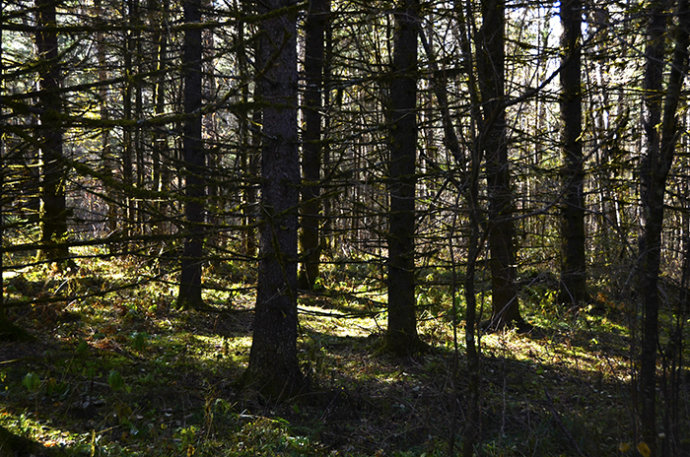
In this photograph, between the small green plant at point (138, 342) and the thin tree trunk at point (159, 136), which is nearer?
the thin tree trunk at point (159, 136)

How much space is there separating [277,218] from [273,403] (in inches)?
88.4

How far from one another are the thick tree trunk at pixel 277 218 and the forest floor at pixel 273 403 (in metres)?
0.36

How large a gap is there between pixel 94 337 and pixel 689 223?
25.9ft

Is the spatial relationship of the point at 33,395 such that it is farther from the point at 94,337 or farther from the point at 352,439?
the point at 352,439

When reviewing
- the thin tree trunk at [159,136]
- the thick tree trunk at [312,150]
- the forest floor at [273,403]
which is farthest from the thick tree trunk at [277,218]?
the thick tree trunk at [312,150]

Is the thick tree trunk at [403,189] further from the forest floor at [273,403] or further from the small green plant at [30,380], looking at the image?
the small green plant at [30,380]

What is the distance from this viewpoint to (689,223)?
406cm

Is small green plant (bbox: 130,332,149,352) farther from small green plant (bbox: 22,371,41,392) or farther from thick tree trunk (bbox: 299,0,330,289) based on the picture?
thick tree trunk (bbox: 299,0,330,289)

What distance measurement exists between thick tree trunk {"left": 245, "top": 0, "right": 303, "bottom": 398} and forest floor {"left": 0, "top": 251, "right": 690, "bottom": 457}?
36 centimetres

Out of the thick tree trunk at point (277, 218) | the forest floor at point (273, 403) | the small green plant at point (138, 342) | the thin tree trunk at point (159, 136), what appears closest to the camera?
the thin tree trunk at point (159, 136)

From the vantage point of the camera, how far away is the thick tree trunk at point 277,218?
5578 millimetres

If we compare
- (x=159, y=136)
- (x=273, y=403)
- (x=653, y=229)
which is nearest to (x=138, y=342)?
(x=273, y=403)

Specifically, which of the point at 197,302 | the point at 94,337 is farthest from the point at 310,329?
the point at 94,337

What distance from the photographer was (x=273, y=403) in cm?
580
